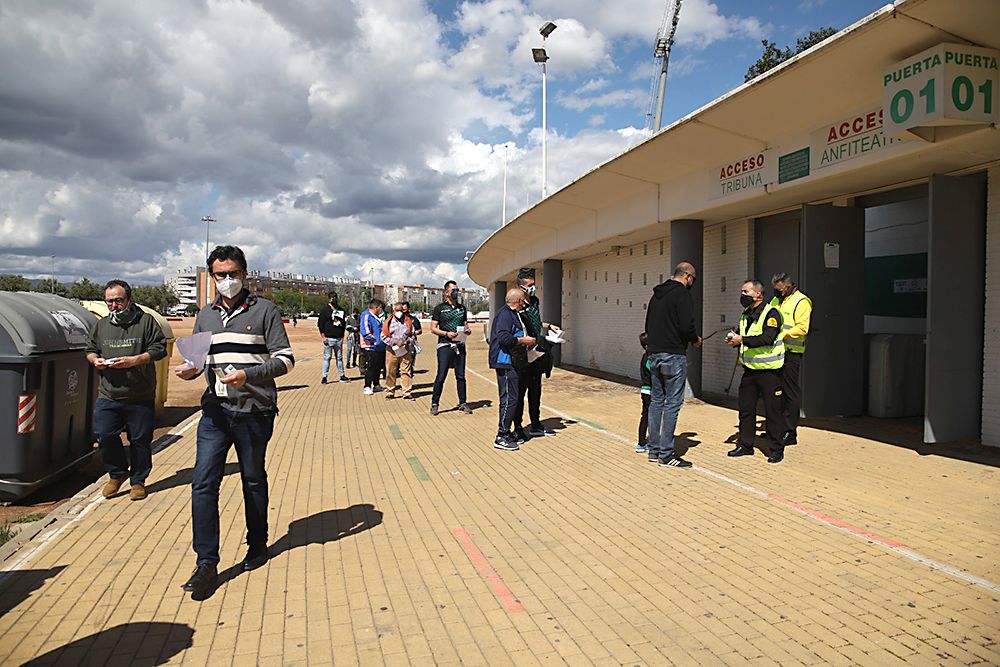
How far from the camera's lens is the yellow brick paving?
3.29 m

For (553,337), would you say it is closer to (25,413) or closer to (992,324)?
(992,324)

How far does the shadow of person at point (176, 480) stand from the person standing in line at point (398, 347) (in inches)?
209

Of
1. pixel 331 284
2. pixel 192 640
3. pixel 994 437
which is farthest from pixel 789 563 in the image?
pixel 331 284

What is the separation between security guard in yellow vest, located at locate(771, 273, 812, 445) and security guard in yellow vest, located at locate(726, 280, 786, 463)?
165 millimetres

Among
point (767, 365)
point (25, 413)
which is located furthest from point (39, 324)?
point (767, 365)

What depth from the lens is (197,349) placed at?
402 centimetres

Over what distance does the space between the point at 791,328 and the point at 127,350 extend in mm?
6541

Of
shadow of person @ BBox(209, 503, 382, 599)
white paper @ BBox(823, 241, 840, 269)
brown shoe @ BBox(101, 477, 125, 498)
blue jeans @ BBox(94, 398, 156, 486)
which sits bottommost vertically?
shadow of person @ BBox(209, 503, 382, 599)

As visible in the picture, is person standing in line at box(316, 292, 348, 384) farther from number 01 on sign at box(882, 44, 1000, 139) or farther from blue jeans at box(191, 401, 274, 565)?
number 01 on sign at box(882, 44, 1000, 139)

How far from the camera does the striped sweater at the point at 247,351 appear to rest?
159 inches

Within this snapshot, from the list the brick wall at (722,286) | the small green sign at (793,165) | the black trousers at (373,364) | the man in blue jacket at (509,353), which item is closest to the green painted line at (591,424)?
the man in blue jacket at (509,353)

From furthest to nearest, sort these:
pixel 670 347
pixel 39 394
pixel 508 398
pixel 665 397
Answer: pixel 508 398 → pixel 665 397 → pixel 670 347 → pixel 39 394

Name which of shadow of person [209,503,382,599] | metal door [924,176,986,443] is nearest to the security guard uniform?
metal door [924,176,986,443]

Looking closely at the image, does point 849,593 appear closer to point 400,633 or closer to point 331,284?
point 400,633
